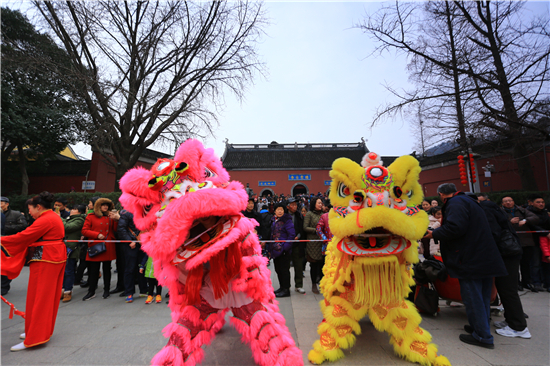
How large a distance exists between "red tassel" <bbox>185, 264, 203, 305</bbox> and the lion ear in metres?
1.84

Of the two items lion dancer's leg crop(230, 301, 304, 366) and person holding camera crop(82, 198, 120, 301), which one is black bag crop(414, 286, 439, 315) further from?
person holding camera crop(82, 198, 120, 301)

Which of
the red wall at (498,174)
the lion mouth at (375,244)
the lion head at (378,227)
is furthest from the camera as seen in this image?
the red wall at (498,174)

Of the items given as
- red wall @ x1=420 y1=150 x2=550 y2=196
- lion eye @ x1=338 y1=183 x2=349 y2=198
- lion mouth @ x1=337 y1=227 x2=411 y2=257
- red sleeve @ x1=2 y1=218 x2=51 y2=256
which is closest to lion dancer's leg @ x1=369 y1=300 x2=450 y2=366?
lion mouth @ x1=337 y1=227 x2=411 y2=257

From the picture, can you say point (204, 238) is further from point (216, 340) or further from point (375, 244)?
point (216, 340)

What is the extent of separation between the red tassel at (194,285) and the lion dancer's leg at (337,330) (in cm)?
123

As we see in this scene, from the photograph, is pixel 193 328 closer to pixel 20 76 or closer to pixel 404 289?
pixel 404 289

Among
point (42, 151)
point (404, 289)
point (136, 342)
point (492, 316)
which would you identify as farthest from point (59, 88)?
point (492, 316)

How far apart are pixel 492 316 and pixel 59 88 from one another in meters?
15.0

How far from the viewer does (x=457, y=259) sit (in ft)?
8.98

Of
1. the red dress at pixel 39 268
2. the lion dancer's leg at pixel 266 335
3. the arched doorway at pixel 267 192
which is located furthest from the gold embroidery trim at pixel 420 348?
the arched doorway at pixel 267 192

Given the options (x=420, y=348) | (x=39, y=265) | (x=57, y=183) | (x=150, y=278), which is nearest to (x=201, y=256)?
(x=420, y=348)

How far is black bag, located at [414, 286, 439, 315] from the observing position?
11.6 feet

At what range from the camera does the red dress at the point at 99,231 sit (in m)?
4.51

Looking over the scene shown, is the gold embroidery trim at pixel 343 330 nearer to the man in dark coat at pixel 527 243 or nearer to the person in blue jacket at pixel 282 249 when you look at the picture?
the person in blue jacket at pixel 282 249
